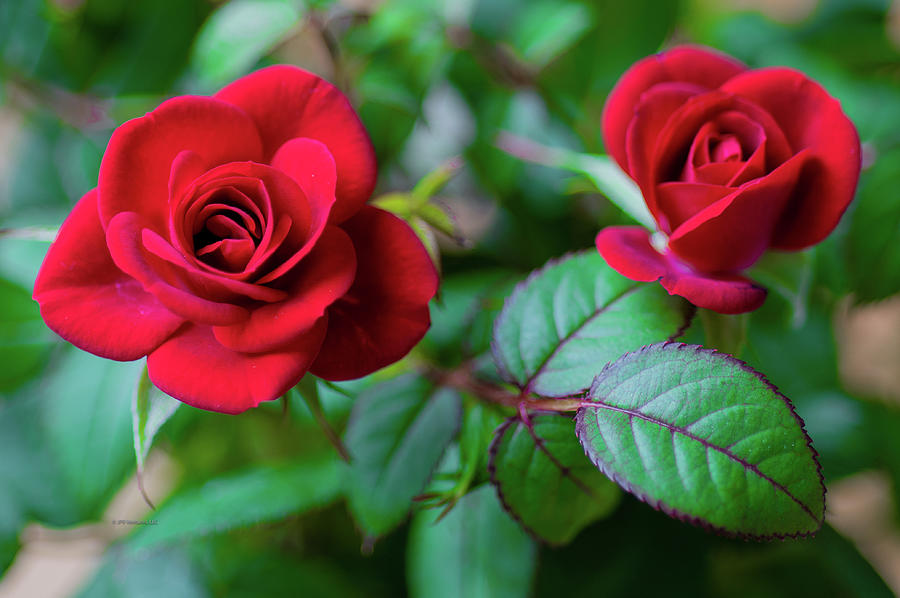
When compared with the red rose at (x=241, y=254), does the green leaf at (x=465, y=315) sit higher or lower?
lower

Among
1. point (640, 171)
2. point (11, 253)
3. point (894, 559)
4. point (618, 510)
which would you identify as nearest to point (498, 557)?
point (618, 510)

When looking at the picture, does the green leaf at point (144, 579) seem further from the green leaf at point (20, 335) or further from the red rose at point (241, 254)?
the red rose at point (241, 254)

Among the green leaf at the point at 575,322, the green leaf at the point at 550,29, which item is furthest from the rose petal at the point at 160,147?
the green leaf at the point at 550,29

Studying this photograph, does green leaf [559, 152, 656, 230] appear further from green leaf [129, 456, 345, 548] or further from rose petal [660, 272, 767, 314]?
green leaf [129, 456, 345, 548]

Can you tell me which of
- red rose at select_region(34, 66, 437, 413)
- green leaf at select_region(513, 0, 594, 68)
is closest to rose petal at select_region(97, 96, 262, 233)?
red rose at select_region(34, 66, 437, 413)

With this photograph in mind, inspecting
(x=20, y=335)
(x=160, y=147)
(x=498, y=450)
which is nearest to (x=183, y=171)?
(x=160, y=147)

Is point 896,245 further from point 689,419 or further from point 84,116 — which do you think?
point 84,116
